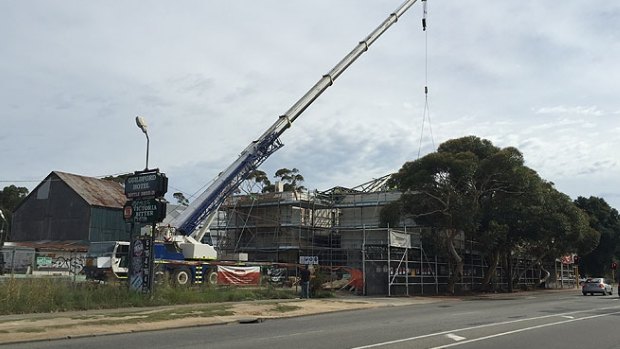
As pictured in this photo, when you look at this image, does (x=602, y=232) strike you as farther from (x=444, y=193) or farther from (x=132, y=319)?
(x=132, y=319)

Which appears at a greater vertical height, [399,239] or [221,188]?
[221,188]

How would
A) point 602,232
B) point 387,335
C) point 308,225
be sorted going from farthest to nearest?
point 602,232
point 308,225
point 387,335

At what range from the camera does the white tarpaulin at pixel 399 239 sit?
115ft

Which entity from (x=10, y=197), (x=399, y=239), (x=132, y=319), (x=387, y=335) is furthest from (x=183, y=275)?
(x=10, y=197)

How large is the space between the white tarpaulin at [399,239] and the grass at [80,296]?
12.2 metres

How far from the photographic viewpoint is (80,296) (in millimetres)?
20281

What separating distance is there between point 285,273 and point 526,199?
18.0 meters

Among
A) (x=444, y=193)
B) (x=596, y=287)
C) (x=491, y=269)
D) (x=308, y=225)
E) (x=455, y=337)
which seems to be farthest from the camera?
(x=308, y=225)

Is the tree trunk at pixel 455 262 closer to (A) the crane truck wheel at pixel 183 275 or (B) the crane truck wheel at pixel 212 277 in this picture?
(B) the crane truck wheel at pixel 212 277

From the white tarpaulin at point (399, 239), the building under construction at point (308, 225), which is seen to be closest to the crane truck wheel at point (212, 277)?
the white tarpaulin at point (399, 239)


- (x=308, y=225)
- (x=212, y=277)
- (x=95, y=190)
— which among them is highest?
(x=95, y=190)

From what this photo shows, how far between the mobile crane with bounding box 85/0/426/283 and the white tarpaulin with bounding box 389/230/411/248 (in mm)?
9569

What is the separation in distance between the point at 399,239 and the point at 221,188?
11.8 meters

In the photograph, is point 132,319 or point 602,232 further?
point 602,232
